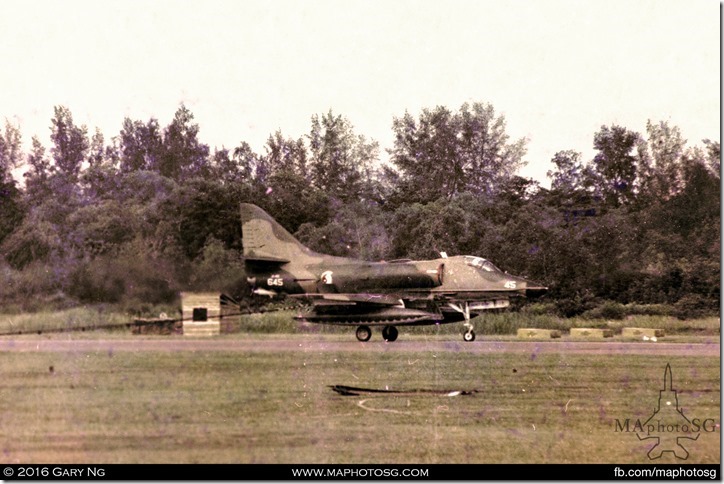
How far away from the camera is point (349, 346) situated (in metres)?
25.2

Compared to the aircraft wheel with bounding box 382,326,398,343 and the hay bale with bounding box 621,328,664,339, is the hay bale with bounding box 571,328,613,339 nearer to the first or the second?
the hay bale with bounding box 621,328,664,339

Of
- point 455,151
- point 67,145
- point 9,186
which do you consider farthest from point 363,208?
point 9,186

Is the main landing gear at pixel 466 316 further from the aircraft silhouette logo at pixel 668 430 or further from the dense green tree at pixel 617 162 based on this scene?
the dense green tree at pixel 617 162

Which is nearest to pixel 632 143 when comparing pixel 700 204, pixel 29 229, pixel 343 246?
pixel 700 204

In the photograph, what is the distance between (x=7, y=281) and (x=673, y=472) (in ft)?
56.4

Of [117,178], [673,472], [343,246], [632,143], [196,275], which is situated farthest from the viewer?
[632,143]

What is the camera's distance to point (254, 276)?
86.6 ft

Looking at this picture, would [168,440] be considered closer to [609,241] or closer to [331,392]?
[331,392]

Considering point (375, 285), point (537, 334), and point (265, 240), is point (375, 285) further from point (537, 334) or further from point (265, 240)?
point (537, 334)

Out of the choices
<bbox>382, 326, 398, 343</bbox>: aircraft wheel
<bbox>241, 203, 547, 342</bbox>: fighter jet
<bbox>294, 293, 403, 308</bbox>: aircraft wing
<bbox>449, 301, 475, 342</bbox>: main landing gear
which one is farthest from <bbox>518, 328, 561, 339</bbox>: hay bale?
<bbox>294, 293, 403, 308</bbox>: aircraft wing

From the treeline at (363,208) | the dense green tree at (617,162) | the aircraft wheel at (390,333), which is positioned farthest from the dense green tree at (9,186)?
the dense green tree at (617,162)

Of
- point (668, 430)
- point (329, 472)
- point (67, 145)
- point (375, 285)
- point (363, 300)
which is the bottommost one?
point (329, 472)

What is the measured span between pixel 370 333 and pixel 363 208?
9564 mm

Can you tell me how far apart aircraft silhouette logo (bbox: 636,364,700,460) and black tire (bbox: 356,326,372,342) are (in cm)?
1262
